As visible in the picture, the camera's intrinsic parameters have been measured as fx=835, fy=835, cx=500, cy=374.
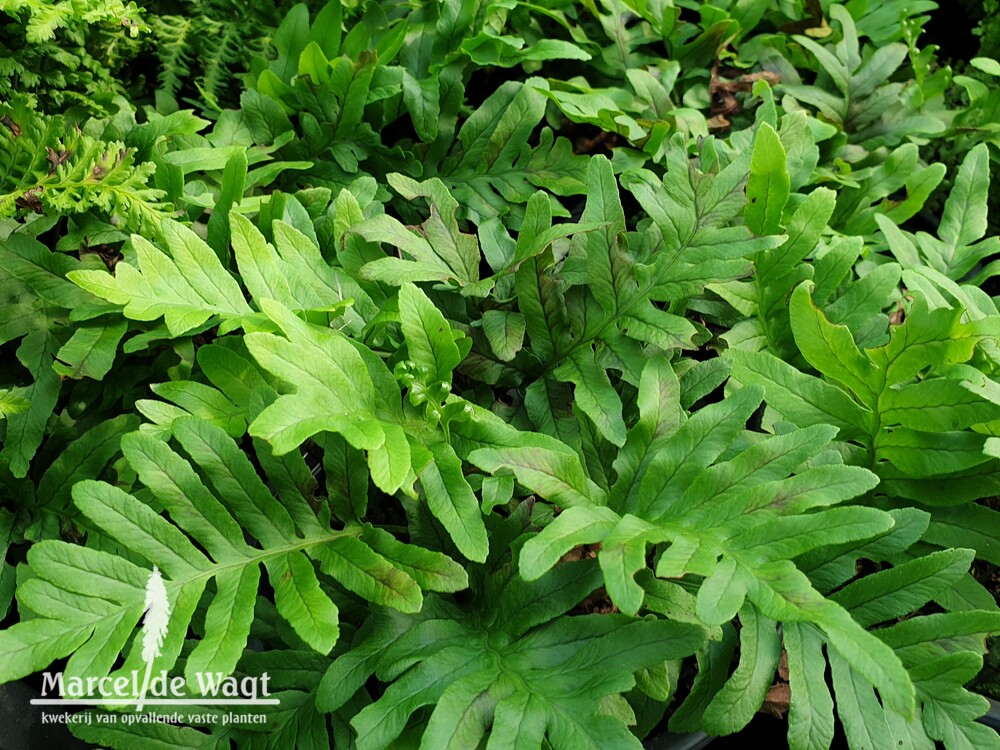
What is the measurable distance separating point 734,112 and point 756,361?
2.02ft

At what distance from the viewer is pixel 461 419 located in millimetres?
875

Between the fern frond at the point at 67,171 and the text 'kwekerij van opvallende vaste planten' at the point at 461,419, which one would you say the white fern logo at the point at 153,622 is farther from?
the fern frond at the point at 67,171

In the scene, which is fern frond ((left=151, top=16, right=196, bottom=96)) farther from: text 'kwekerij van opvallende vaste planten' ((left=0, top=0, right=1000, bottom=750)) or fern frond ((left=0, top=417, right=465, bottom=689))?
fern frond ((left=0, top=417, right=465, bottom=689))

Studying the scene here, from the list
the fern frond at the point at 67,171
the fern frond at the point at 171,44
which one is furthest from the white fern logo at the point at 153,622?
the fern frond at the point at 171,44

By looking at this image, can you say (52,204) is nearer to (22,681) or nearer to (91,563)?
(91,563)

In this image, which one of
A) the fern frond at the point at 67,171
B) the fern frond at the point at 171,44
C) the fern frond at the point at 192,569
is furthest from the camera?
the fern frond at the point at 171,44

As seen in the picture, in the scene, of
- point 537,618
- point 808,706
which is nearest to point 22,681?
point 537,618

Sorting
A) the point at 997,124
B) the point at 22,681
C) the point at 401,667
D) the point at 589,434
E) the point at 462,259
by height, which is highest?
the point at 997,124

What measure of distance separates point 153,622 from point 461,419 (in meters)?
0.35

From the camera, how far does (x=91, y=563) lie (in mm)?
770

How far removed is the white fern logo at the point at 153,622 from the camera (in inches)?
29.7

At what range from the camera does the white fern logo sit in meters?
0.75

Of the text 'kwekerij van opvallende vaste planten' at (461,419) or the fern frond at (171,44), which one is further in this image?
the fern frond at (171,44)

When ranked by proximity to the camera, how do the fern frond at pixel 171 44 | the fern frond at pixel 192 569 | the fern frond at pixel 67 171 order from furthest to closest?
the fern frond at pixel 171 44, the fern frond at pixel 67 171, the fern frond at pixel 192 569
